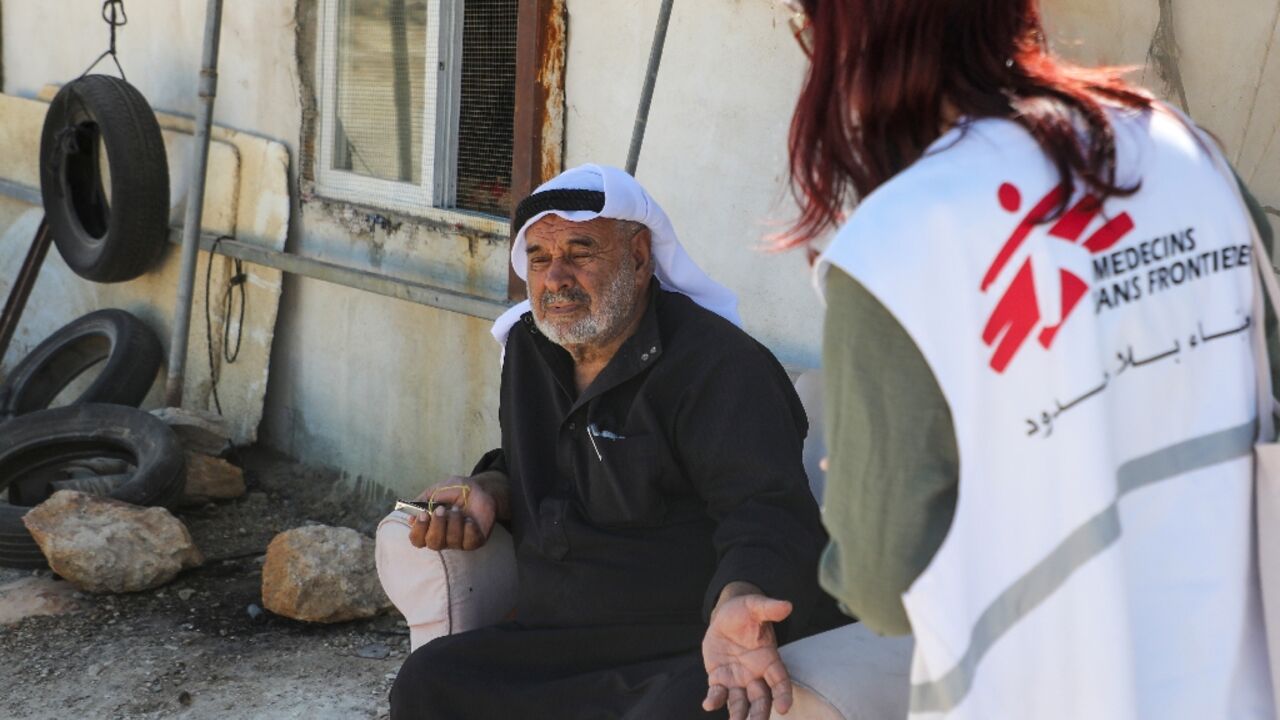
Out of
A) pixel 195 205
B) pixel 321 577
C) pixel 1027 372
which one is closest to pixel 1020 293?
pixel 1027 372

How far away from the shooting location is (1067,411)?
1.39 metres

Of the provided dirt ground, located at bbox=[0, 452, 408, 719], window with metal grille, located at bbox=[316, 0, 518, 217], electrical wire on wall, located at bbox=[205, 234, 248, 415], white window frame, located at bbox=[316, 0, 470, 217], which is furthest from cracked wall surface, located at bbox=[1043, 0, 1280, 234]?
electrical wire on wall, located at bbox=[205, 234, 248, 415]

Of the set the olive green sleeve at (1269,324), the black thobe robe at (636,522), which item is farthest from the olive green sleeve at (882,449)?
the black thobe robe at (636,522)

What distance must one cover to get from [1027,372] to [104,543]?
406cm

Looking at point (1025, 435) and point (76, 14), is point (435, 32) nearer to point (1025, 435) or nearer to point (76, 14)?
point (76, 14)

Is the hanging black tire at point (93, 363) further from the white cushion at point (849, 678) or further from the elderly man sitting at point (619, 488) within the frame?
the white cushion at point (849, 678)

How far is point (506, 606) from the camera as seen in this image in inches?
129

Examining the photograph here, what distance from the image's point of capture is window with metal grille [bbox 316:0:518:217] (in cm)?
532

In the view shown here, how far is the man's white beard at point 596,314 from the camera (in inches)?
120

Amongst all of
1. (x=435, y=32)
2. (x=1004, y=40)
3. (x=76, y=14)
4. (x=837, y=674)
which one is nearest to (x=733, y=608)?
(x=837, y=674)

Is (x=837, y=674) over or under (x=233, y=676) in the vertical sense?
over

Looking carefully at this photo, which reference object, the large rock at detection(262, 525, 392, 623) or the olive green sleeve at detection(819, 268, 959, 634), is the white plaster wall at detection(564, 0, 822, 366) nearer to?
the large rock at detection(262, 525, 392, 623)

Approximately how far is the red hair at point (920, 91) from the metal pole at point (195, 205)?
16.1 ft

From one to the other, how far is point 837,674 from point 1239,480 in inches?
37.1
